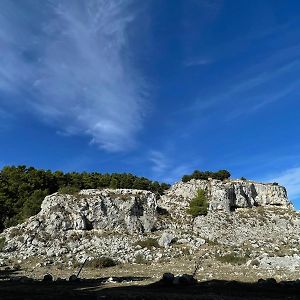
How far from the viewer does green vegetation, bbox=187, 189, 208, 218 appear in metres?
86.5

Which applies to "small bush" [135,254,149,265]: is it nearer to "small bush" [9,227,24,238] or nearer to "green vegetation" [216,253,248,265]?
"green vegetation" [216,253,248,265]

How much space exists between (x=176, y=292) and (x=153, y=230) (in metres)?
51.7

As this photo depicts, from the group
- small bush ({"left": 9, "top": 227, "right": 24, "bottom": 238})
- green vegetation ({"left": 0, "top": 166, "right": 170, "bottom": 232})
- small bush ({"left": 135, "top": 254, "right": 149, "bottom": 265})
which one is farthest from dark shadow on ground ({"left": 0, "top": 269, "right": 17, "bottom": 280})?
green vegetation ({"left": 0, "top": 166, "right": 170, "bottom": 232})

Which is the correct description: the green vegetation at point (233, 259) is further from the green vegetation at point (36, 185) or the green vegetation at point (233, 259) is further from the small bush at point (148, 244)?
the green vegetation at point (36, 185)

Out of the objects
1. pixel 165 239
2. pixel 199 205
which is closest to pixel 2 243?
pixel 165 239

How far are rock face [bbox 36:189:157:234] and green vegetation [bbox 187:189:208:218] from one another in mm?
9321

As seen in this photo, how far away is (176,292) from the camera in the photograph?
88.1 feet

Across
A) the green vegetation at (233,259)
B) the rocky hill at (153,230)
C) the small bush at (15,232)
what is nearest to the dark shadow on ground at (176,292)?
the rocky hill at (153,230)

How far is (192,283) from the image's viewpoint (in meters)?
31.6

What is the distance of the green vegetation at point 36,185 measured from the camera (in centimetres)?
8525

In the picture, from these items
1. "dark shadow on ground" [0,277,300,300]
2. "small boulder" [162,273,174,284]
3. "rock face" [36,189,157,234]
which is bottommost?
"dark shadow on ground" [0,277,300,300]

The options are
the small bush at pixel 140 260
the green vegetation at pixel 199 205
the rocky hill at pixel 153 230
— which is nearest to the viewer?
the small bush at pixel 140 260

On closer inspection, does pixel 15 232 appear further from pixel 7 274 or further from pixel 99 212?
Result: pixel 7 274

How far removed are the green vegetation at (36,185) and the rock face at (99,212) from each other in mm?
4618
